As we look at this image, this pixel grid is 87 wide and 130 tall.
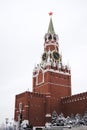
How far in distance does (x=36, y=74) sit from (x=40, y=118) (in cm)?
1083

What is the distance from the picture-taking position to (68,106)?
1950 inches

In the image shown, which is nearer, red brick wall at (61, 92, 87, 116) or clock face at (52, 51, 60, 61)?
red brick wall at (61, 92, 87, 116)

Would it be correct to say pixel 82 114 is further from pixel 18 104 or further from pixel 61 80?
pixel 18 104

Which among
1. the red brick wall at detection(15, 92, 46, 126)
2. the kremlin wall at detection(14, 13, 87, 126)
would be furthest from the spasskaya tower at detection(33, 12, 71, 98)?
the red brick wall at detection(15, 92, 46, 126)

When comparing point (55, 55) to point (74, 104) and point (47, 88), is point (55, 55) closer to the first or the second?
point (47, 88)

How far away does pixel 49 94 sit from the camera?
4934 cm

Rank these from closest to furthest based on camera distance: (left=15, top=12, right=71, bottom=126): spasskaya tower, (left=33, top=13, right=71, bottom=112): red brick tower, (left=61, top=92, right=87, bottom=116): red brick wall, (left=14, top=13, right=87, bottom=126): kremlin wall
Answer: (left=61, top=92, right=87, bottom=116): red brick wall → (left=14, top=13, right=87, bottom=126): kremlin wall → (left=15, top=12, right=71, bottom=126): spasskaya tower → (left=33, top=13, right=71, bottom=112): red brick tower

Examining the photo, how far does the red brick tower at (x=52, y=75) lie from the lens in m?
50.4

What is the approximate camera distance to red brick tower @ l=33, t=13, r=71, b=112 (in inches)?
1983

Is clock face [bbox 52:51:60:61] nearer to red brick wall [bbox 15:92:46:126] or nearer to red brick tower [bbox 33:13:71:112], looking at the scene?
red brick tower [bbox 33:13:71:112]

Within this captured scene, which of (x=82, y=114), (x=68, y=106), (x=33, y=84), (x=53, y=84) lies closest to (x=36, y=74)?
(x=33, y=84)

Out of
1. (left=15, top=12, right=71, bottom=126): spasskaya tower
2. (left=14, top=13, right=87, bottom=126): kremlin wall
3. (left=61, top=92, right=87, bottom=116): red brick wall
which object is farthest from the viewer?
(left=15, top=12, right=71, bottom=126): spasskaya tower

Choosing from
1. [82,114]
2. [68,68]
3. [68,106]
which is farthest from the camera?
[68,68]

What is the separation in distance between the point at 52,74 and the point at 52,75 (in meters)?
0.21
